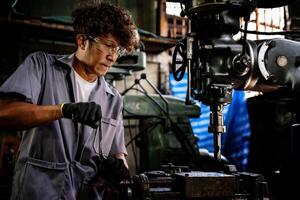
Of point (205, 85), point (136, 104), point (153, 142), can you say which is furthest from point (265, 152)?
point (205, 85)

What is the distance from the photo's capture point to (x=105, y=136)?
2.06 m

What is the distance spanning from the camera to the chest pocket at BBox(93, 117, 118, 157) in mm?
1998

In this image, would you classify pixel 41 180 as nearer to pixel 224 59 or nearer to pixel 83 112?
pixel 83 112

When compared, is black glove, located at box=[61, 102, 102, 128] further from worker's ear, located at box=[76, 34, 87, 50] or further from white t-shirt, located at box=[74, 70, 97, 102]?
worker's ear, located at box=[76, 34, 87, 50]

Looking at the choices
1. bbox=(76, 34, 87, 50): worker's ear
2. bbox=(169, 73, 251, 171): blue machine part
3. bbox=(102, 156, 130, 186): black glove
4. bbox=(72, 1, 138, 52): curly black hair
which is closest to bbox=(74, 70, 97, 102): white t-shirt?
bbox=(76, 34, 87, 50): worker's ear

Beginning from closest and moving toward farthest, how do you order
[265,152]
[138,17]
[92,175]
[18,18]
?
[92,175]
[265,152]
[18,18]
[138,17]

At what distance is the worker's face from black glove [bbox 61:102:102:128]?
462mm

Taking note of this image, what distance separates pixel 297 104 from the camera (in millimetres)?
2025

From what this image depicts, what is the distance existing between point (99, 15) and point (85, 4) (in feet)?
0.71

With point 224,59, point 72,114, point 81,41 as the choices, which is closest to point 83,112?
point 72,114

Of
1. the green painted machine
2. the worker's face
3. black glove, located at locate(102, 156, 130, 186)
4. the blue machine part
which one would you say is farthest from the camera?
the blue machine part

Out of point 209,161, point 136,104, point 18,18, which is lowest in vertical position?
point 209,161

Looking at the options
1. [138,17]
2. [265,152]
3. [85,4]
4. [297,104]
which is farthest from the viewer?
[138,17]

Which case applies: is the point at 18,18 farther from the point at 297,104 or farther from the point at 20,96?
the point at 297,104
